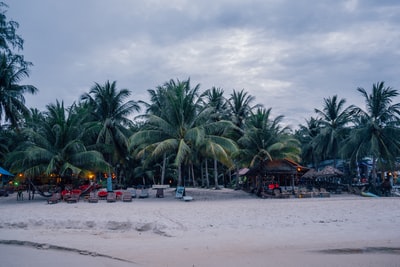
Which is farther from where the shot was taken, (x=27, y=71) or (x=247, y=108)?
(x=247, y=108)

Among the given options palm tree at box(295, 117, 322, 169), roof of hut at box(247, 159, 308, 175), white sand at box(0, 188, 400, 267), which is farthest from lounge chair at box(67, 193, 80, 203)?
palm tree at box(295, 117, 322, 169)

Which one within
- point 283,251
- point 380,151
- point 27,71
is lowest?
point 283,251

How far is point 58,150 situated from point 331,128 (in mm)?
25164

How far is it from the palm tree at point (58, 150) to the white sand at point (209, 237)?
24.4 feet

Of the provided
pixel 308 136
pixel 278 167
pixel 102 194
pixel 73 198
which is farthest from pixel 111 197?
pixel 308 136

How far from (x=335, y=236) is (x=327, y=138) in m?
26.3

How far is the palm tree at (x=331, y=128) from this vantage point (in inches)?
1303

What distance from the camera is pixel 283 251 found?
7945mm

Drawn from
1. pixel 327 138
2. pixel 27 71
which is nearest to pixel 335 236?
pixel 27 71

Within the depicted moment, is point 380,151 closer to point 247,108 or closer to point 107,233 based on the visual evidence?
point 247,108

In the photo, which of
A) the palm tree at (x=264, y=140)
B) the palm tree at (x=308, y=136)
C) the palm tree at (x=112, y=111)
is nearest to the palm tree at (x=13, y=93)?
the palm tree at (x=112, y=111)

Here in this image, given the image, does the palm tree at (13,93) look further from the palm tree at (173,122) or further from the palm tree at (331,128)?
the palm tree at (331,128)

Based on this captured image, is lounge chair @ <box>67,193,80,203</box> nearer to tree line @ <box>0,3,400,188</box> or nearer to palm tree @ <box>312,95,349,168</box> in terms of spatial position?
tree line @ <box>0,3,400,188</box>

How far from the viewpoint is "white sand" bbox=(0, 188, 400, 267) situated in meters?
7.46
